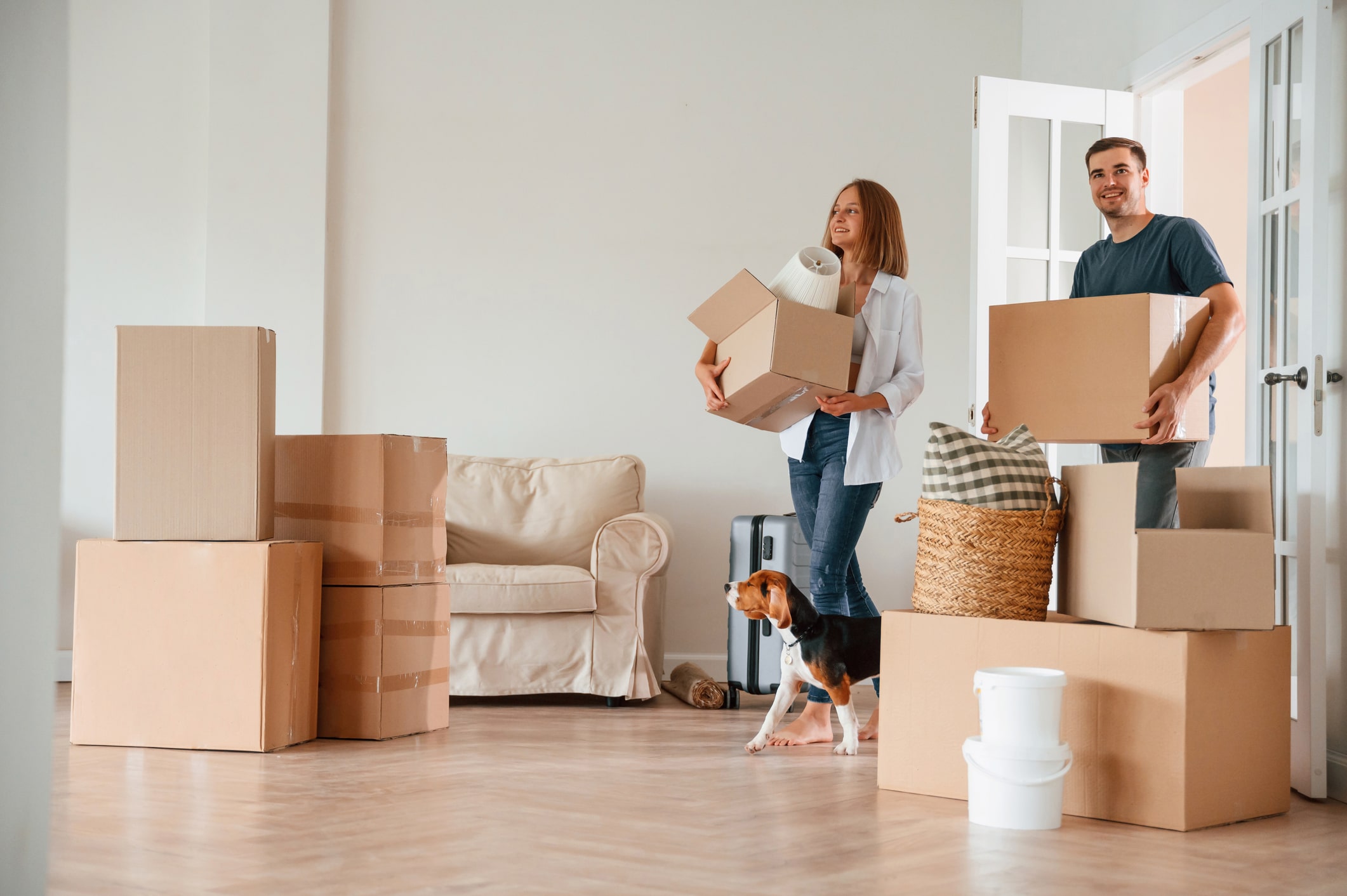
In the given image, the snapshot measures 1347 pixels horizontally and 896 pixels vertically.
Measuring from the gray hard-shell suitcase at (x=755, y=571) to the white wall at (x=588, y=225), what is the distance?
0.62 meters

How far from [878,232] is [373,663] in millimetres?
1662

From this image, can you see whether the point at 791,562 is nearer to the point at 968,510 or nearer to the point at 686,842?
the point at 968,510

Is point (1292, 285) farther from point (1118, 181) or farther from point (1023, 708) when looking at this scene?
point (1023, 708)

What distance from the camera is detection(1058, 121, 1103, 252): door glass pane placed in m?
3.38

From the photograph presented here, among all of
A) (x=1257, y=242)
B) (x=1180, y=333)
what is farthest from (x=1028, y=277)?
(x=1180, y=333)

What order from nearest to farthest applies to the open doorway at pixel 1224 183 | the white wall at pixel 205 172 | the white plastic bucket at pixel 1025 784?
the white plastic bucket at pixel 1025 784, the white wall at pixel 205 172, the open doorway at pixel 1224 183

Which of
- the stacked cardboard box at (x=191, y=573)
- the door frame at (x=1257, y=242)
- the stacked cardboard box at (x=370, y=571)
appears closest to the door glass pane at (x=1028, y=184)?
the door frame at (x=1257, y=242)

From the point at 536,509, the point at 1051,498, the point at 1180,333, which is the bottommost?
the point at 536,509

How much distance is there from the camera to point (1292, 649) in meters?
2.43

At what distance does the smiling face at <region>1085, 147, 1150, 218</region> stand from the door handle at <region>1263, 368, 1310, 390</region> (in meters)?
0.48

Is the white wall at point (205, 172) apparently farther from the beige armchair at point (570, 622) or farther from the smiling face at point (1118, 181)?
the smiling face at point (1118, 181)

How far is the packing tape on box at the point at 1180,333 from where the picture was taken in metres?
2.32

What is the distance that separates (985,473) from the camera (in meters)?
2.14

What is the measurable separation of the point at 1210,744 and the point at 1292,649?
0.63 m
